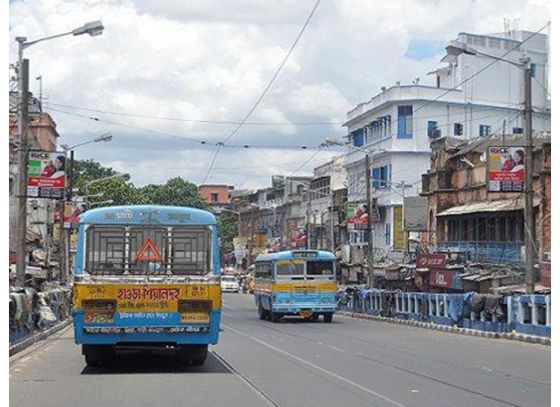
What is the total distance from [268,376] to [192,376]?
54.6 inches

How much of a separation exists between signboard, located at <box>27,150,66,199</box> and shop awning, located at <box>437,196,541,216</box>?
878 inches

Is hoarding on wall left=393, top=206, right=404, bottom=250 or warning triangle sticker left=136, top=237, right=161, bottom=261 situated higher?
hoarding on wall left=393, top=206, right=404, bottom=250

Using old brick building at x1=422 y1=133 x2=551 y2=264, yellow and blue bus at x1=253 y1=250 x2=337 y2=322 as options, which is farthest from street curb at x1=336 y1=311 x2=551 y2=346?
old brick building at x1=422 y1=133 x2=551 y2=264

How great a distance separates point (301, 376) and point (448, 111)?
52.8 m

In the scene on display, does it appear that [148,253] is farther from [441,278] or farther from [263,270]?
[441,278]

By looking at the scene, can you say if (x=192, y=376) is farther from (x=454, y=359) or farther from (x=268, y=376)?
(x=454, y=359)

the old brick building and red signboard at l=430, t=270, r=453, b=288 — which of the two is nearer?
red signboard at l=430, t=270, r=453, b=288

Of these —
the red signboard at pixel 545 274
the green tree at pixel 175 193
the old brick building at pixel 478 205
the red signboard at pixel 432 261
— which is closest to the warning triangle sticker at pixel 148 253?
the red signboard at pixel 545 274

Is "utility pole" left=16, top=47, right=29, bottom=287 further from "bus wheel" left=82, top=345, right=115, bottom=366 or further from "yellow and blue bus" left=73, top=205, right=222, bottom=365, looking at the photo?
"yellow and blue bus" left=73, top=205, right=222, bottom=365

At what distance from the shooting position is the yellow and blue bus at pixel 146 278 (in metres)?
17.2

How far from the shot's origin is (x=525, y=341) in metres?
→ 27.7

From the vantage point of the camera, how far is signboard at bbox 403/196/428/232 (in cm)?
5778

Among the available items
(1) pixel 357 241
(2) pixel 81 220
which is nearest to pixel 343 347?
(2) pixel 81 220

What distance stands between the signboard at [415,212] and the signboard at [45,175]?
103 feet
